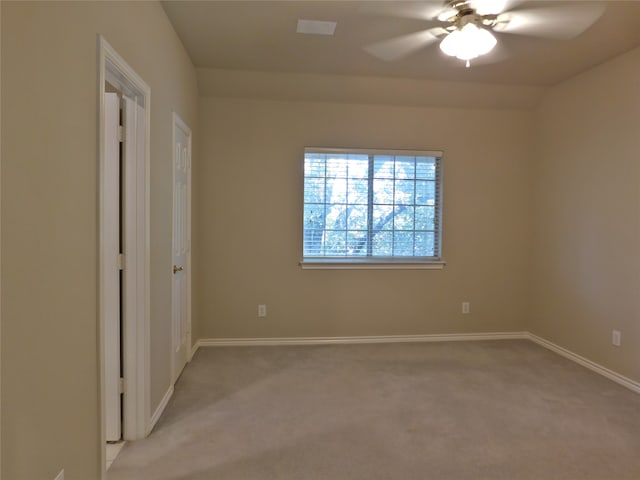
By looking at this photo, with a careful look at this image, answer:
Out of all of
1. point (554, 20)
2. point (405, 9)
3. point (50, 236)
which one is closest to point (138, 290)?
point (50, 236)

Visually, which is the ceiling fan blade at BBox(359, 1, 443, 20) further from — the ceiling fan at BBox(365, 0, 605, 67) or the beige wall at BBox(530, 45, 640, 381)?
the beige wall at BBox(530, 45, 640, 381)

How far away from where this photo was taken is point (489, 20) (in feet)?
8.27

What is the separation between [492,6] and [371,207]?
2.17 metres

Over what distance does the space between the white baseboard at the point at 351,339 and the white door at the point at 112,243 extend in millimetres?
1649

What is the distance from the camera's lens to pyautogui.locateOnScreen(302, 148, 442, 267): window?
4.13m

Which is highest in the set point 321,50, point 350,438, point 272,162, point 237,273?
point 321,50

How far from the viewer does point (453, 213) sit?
426 cm

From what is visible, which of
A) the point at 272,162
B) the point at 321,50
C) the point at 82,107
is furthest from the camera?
the point at 272,162

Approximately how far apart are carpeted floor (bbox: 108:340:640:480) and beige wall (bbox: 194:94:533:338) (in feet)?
1.87

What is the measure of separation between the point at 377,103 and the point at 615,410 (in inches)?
129

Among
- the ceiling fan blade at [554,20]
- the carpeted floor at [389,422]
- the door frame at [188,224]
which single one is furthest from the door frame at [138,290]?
the ceiling fan blade at [554,20]

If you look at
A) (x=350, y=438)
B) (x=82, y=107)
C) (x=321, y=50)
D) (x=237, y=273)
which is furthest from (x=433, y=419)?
Result: (x=321, y=50)

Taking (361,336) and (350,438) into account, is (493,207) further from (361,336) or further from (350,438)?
(350,438)

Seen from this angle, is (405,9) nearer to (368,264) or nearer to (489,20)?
(489,20)
